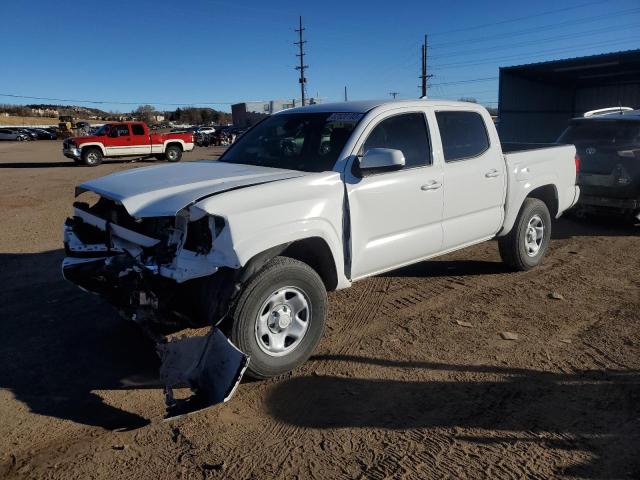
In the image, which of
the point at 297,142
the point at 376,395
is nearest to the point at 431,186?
the point at 297,142

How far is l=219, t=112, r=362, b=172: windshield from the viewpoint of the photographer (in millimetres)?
4633

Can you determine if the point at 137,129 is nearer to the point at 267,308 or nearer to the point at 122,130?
the point at 122,130

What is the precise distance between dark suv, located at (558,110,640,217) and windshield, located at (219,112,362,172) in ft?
18.5

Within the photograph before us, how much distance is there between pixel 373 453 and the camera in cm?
306

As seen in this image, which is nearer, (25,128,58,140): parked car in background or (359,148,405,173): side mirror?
(359,148,405,173): side mirror

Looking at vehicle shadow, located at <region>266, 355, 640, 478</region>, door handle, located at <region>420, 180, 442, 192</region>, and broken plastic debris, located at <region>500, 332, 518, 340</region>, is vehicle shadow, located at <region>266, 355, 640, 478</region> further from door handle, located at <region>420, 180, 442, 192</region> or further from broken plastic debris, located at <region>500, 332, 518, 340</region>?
door handle, located at <region>420, 180, 442, 192</region>

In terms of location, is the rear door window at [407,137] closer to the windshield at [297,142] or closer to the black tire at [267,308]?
the windshield at [297,142]

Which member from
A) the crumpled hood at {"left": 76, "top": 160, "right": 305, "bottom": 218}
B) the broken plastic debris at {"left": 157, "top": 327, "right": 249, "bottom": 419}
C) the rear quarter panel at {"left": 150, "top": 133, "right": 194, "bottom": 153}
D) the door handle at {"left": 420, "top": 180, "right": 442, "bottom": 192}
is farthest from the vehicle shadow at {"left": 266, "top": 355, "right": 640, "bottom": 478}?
the rear quarter panel at {"left": 150, "top": 133, "right": 194, "bottom": 153}

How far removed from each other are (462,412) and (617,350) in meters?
1.69

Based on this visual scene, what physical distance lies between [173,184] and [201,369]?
4.48 ft

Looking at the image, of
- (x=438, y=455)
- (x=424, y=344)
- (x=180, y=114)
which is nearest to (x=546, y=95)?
(x=424, y=344)

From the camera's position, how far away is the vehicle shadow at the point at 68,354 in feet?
11.9

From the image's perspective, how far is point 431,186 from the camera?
4996 mm

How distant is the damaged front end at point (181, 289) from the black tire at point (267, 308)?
129 mm
